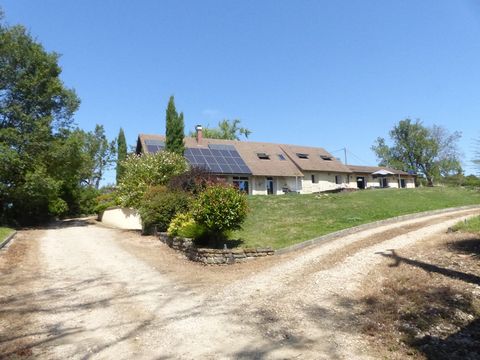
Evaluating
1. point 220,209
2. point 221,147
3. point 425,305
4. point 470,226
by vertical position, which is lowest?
point 425,305

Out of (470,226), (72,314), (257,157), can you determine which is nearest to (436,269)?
(470,226)

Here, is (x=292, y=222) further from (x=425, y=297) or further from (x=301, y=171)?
(x=301, y=171)

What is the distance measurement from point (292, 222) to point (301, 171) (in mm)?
23438

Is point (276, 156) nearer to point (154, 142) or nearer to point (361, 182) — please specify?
point (361, 182)

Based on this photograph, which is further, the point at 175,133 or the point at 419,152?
the point at 419,152

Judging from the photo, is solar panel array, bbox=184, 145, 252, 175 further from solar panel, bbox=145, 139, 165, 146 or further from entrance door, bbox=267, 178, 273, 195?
entrance door, bbox=267, 178, 273, 195

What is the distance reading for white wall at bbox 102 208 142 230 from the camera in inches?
1035

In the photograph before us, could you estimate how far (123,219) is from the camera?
2786 centimetres

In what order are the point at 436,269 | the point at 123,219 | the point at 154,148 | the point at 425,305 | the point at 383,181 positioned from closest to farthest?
the point at 425,305, the point at 436,269, the point at 123,219, the point at 154,148, the point at 383,181

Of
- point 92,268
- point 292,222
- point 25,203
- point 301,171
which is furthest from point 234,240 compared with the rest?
point 301,171

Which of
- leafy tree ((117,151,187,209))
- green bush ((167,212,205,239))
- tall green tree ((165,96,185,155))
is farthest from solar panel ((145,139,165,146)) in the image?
green bush ((167,212,205,239))

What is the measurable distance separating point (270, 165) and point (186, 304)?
106 ft

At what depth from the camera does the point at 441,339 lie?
503 cm

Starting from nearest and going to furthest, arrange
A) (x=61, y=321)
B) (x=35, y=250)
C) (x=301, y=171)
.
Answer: (x=61, y=321) → (x=35, y=250) → (x=301, y=171)
